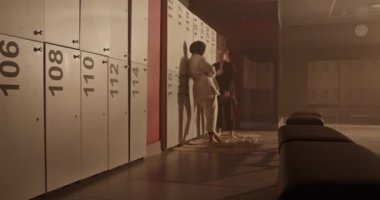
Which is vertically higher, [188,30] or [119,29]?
[188,30]

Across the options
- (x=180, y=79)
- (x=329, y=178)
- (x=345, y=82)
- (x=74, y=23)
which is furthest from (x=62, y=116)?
(x=345, y=82)

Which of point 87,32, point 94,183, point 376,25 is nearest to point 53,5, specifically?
point 87,32

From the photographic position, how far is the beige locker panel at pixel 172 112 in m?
4.71

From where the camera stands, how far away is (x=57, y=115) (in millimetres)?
2566

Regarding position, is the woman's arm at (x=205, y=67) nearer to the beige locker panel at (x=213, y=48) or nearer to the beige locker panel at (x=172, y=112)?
the beige locker panel at (x=172, y=112)

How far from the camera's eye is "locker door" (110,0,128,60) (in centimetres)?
338

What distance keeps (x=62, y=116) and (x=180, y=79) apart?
8.92ft

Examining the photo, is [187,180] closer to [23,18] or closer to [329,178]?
[23,18]

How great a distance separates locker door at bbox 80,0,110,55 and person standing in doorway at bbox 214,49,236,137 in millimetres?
2959

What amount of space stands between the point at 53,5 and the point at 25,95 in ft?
2.23

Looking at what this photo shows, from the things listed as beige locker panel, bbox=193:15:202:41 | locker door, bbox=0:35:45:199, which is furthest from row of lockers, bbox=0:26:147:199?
beige locker panel, bbox=193:15:202:41

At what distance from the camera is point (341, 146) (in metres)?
1.76

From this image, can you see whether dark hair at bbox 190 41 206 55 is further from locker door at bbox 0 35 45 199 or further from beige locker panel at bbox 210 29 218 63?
locker door at bbox 0 35 45 199

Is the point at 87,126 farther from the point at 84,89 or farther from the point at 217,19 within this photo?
the point at 217,19
